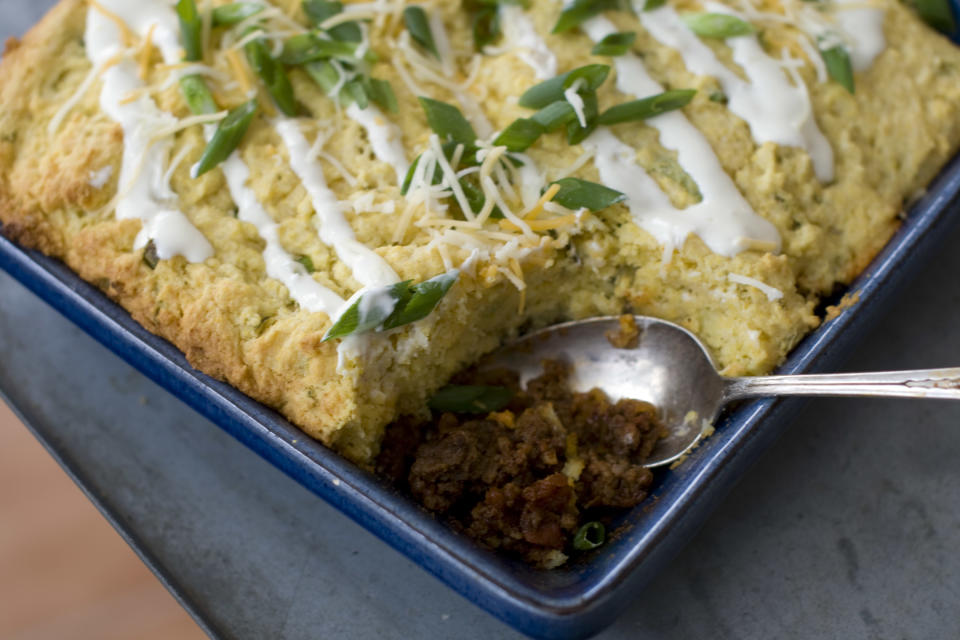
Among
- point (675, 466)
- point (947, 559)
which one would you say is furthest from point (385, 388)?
point (947, 559)

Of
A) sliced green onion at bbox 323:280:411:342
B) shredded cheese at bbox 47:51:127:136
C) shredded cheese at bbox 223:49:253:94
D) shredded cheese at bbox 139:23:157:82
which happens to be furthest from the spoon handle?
shredded cheese at bbox 47:51:127:136

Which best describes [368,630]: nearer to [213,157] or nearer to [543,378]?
[543,378]

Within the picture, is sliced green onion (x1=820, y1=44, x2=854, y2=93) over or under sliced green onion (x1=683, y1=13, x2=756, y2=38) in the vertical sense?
under

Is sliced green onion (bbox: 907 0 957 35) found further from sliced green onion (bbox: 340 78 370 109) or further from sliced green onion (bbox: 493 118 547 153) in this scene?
sliced green onion (bbox: 340 78 370 109)

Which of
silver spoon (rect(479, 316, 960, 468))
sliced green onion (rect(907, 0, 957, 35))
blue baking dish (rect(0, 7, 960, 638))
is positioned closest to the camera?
blue baking dish (rect(0, 7, 960, 638))

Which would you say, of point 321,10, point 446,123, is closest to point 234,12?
point 321,10
